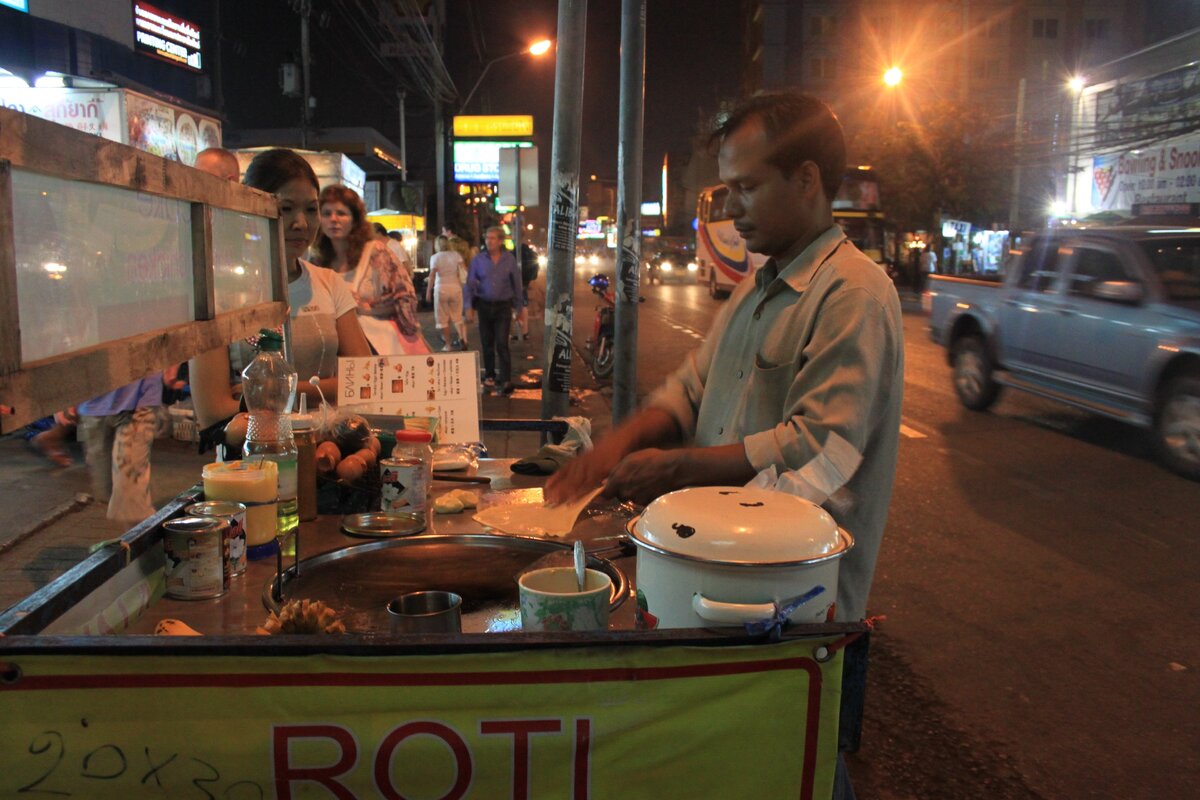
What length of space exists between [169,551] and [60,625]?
392 mm

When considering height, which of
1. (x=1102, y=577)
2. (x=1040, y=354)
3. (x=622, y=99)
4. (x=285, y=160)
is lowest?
(x=1102, y=577)

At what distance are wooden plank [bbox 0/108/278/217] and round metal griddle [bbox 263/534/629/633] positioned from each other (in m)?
0.92

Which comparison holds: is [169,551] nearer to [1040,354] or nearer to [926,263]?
[1040,354]

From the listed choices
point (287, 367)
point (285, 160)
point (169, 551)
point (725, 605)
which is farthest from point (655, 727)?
point (285, 160)

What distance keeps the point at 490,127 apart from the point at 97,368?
5109 cm

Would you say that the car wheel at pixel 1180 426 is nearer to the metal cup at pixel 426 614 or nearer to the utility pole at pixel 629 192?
the utility pole at pixel 629 192

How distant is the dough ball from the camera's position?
2924 millimetres

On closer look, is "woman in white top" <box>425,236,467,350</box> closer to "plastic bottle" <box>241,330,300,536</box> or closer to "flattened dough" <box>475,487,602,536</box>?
"plastic bottle" <box>241,330,300,536</box>

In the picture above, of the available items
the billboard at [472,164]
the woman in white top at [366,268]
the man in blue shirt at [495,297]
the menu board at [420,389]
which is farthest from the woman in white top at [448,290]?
the billboard at [472,164]

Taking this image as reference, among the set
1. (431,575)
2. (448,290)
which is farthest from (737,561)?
(448,290)

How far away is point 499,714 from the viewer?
1.31 metres

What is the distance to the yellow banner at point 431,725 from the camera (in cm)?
125

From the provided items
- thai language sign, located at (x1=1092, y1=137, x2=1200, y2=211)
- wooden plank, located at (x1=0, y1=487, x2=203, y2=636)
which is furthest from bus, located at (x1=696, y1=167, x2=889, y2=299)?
wooden plank, located at (x1=0, y1=487, x2=203, y2=636)

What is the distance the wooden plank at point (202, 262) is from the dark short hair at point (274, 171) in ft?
6.73
